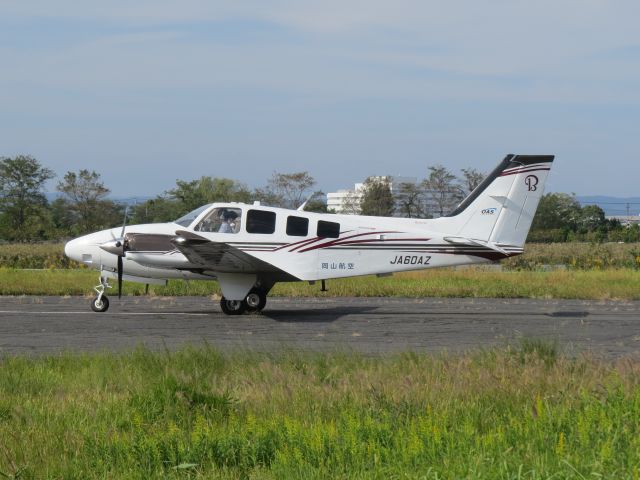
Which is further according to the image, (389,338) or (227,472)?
(389,338)

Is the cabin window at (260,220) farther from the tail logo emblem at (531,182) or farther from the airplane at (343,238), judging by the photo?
the tail logo emblem at (531,182)

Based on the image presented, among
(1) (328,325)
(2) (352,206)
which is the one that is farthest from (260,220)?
(2) (352,206)

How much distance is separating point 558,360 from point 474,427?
3.13 meters

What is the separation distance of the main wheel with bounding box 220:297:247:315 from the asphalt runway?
21cm

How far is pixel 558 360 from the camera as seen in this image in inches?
387

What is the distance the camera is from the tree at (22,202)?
60.0 meters

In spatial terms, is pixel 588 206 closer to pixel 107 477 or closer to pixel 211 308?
pixel 211 308

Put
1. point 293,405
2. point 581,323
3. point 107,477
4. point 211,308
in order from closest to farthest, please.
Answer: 1. point 107,477
2. point 293,405
3. point 581,323
4. point 211,308

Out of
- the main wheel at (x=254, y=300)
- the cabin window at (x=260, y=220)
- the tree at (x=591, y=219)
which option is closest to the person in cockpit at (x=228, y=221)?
the cabin window at (x=260, y=220)

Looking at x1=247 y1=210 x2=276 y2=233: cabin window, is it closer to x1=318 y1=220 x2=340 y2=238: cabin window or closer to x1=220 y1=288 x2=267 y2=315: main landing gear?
x1=318 y1=220 x2=340 y2=238: cabin window

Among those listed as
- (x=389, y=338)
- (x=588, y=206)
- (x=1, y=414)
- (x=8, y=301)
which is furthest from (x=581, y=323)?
(x=588, y=206)

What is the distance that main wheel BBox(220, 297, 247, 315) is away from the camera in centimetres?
1938

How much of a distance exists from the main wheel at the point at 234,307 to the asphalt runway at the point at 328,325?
0.68ft

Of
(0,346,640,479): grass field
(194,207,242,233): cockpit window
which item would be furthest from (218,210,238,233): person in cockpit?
(0,346,640,479): grass field
